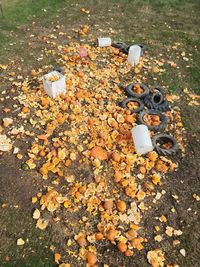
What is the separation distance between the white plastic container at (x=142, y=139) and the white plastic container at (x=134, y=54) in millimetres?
2905

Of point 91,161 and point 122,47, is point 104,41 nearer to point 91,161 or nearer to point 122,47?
point 122,47

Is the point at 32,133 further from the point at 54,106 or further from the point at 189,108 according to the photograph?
the point at 189,108

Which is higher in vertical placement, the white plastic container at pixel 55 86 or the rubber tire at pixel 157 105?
the white plastic container at pixel 55 86

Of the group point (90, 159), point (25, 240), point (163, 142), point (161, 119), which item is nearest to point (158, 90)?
point (161, 119)

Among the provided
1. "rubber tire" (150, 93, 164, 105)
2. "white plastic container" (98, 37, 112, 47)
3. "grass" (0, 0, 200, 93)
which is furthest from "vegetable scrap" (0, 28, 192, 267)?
"grass" (0, 0, 200, 93)

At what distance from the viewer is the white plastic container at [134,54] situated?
8.99 meters

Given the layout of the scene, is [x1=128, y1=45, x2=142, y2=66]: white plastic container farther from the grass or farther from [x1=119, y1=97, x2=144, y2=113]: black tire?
[x1=119, y1=97, x2=144, y2=113]: black tire

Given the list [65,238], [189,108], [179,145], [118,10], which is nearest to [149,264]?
[65,238]

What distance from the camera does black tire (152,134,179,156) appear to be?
6846 millimetres

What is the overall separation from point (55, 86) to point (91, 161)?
1.99 metres

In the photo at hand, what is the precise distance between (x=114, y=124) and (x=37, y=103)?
181 cm

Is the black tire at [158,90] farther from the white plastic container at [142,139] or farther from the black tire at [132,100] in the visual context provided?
the white plastic container at [142,139]

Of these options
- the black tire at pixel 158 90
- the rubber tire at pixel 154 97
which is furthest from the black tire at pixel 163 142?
the black tire at pixel 158 90

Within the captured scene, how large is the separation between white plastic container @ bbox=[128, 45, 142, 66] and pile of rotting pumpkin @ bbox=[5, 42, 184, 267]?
1.06 feet
